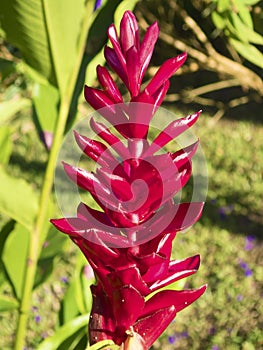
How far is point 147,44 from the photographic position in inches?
27.0

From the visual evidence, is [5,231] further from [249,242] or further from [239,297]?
[249,242]

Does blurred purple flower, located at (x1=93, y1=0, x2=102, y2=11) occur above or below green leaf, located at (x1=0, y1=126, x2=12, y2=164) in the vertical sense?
above

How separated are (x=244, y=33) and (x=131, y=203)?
2.88 feet

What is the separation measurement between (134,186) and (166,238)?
2.9 inches

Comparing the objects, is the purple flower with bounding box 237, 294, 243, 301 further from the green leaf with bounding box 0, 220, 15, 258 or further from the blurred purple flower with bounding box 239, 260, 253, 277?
the green leaf with bounding box 0, 220, 15, 258

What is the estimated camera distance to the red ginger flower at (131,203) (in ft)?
2.10

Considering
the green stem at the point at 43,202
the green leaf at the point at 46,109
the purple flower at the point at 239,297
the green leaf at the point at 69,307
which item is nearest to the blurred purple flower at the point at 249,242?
the purple flower at the point at 239,297

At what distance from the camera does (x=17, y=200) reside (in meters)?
1.33

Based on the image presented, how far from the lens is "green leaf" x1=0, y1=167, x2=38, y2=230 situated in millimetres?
1312

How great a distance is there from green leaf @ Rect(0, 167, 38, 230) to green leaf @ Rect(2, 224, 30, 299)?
0.28m

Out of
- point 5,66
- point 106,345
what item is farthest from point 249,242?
point 106,345

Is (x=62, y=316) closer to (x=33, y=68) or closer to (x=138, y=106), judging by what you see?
(x=33, y=68)

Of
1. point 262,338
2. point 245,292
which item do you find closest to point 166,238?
point 262,338

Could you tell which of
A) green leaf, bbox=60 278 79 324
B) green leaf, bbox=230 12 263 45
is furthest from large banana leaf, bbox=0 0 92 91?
green leaf, bbox=60 278 79 324
